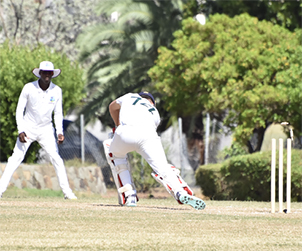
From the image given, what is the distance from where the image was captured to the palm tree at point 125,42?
24.4 m

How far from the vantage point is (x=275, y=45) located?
67.5ft

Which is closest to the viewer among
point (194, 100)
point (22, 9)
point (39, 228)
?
point (39, 228)

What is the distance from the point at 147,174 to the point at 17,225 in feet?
41.8

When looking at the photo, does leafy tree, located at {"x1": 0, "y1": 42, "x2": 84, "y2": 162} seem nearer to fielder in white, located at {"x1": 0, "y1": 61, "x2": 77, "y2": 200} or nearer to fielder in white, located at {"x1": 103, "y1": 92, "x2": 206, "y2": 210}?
fielder in white, located at {"x1": 0, "y1": 61, "x2": 77, "y2": 200}

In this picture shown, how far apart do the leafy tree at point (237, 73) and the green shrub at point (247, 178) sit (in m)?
3.93

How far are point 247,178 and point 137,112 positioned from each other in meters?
6.85

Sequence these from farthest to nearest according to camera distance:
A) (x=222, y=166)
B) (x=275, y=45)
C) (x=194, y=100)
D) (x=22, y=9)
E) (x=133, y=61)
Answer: (x=22, y=9) → (x=133, y=61) → (x=194, y=100) → (x=275, y=45) → (x=222, y=166)

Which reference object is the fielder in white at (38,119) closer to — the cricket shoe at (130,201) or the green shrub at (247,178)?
the cricket shoe at (130,201)

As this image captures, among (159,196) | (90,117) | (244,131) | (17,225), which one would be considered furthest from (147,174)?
(17,225)

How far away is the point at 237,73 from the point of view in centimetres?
2069

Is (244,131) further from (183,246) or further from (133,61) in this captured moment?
(183,246)

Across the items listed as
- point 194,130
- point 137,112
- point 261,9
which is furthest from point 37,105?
point 194,130

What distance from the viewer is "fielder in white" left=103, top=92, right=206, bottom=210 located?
8781 mm

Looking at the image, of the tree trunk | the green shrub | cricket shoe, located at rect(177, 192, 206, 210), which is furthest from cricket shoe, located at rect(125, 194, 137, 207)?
the tree trunk
